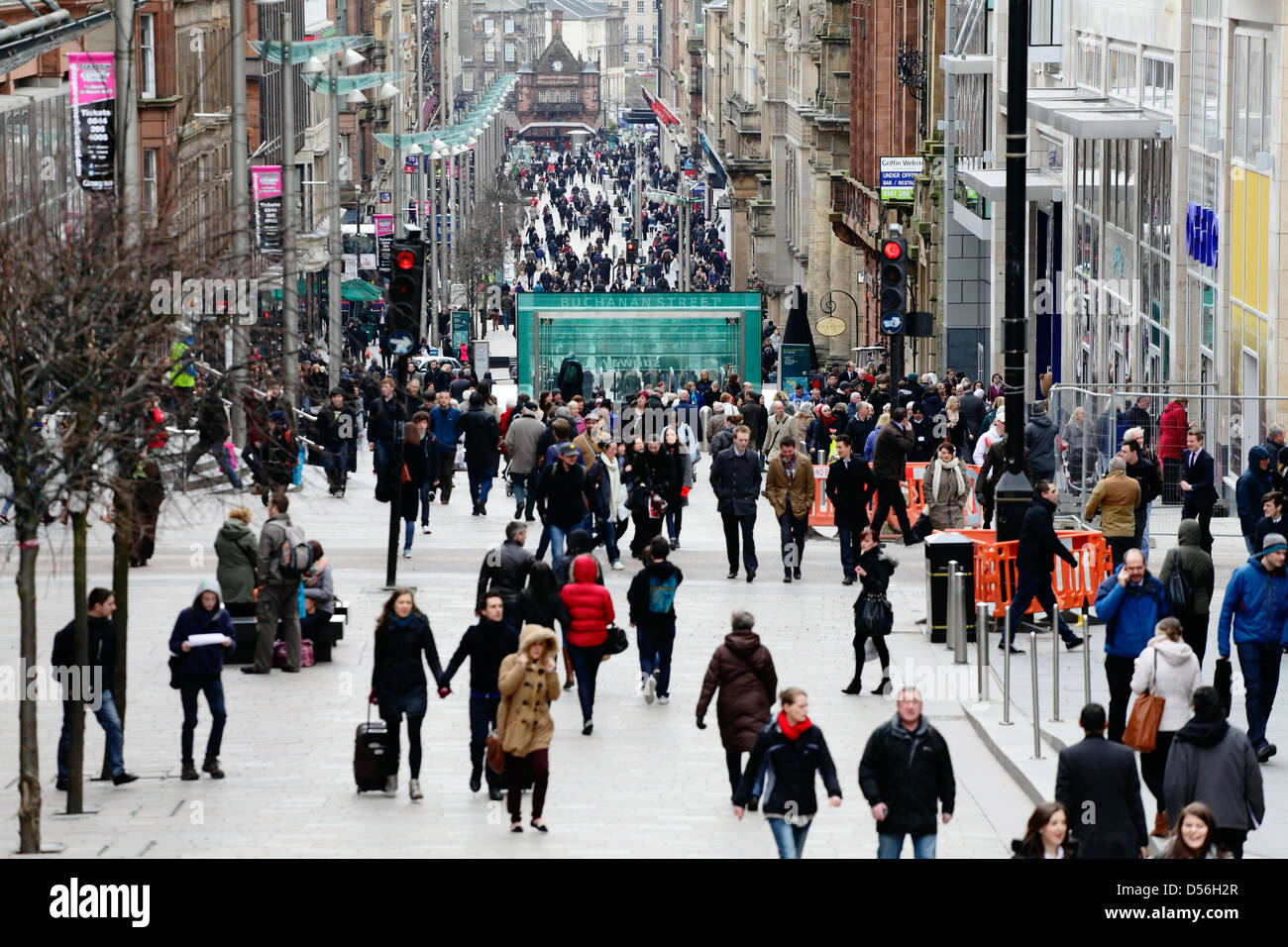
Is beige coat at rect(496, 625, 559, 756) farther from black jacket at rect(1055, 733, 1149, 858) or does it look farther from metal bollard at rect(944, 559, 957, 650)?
metal bollard at rect(944, 559, 957, 650)

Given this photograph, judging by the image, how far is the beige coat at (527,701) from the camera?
45.4 ft

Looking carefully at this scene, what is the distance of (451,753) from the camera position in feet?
53.0

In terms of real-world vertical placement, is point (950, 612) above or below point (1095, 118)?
below

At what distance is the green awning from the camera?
67188mm

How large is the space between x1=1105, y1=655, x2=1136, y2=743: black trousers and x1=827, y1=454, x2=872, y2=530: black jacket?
716 cm

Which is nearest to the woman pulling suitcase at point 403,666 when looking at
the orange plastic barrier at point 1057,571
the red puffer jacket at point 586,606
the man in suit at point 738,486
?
the red puffer jacket at point 586,606

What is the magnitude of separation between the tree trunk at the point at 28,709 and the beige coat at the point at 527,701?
2650 millimetres

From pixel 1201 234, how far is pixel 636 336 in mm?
14235

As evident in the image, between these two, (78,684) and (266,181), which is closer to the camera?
(78,684)

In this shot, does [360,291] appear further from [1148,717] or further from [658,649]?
[1148,717]

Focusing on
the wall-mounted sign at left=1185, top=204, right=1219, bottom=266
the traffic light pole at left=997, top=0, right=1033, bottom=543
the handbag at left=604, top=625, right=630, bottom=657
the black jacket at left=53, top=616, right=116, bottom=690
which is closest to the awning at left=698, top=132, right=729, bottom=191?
the wall-mounted sign at left=1185, top=204, right=1219, bottom=266

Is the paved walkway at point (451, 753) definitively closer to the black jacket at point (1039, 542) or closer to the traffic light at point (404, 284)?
the black jacket at point (1039, 542)

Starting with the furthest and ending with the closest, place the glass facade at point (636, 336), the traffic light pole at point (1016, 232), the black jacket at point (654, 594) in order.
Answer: the glass facade at point (636, 336)
the traffic light pole at point (1016, 232)
the black jacket at point (654, 594)

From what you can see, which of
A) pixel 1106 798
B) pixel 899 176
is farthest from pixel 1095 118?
pixel 1106 798
